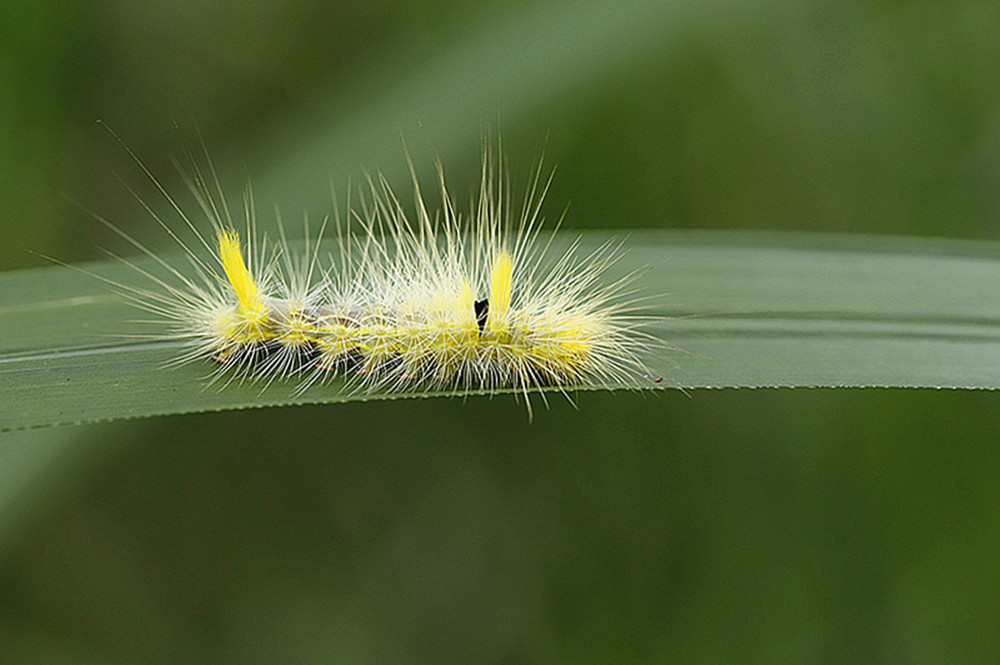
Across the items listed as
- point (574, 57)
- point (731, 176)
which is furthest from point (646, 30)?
point (731, 176)

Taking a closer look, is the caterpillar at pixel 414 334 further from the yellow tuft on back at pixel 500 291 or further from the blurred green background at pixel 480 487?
the blurred green background at pixel 480 487

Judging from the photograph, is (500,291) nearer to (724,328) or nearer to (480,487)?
(724,328)

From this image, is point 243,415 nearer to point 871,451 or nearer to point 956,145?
point 871,451

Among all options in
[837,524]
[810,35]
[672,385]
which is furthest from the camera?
[810,35]

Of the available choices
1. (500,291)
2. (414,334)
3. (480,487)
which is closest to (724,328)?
(500,291)

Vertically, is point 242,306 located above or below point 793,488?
below

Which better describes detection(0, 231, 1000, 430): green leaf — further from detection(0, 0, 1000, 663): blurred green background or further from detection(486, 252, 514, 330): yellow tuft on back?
detection(0, 0, 1000, 663): blurred green background
